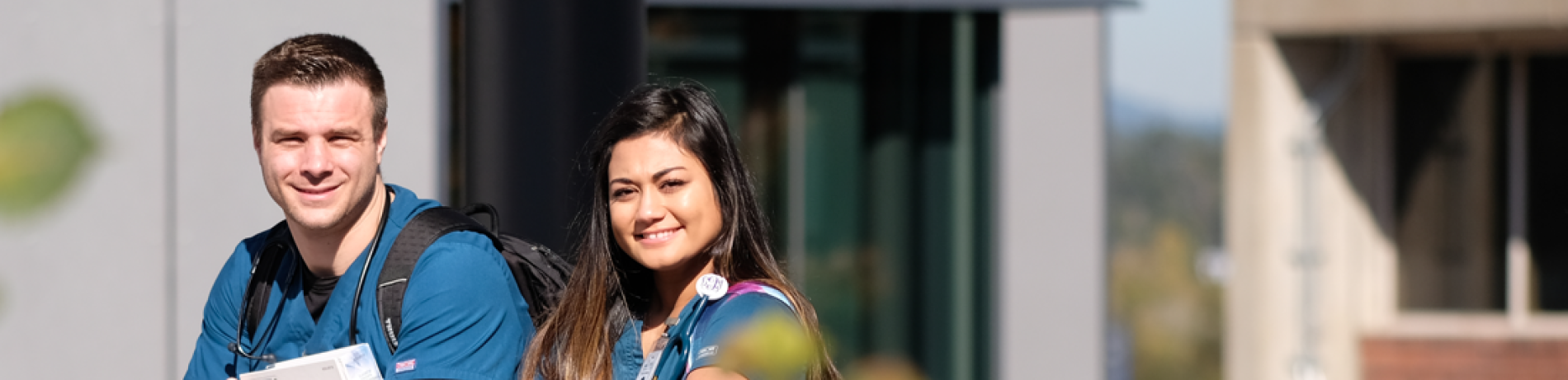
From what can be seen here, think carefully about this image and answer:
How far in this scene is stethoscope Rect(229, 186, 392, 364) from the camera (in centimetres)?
222

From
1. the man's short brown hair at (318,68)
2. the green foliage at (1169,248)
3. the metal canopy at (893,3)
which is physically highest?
the metal canopy at (893,3)

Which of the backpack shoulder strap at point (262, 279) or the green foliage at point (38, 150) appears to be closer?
the backpack shoulder strap at point (262, 279)

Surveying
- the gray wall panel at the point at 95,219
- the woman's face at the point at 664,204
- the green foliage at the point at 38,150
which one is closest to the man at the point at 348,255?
the woman's face at the point at 664,204

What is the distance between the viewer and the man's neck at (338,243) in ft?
7.61

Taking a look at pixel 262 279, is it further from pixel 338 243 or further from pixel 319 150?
pixel 319 150

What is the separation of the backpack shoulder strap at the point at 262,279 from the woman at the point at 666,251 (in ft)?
1.53

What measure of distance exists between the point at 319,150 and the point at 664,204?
1.71 feet

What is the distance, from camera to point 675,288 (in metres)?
2.34

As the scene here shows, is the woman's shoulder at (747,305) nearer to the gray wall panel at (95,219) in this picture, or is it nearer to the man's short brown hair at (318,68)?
the man's short brown hair at (318,68)

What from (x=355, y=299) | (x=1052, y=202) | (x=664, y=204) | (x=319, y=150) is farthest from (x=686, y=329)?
(x=1052, y=202)

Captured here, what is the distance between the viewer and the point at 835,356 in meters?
7.09

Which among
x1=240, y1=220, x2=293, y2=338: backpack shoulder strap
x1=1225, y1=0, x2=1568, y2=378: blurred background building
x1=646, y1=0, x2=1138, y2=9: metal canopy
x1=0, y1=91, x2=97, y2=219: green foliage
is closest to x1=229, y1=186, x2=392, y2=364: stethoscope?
x1=240, y1=220, x2=293, y2=338: backpack shoulder strap

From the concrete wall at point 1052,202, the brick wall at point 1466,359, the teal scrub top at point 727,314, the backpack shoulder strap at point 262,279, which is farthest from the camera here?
the brick wall at point 1466,359

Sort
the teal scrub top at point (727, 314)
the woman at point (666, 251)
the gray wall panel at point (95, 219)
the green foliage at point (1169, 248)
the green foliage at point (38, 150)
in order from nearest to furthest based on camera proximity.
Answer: the teal scrub top at point (727, 314)
the woman at point (666, 251)
the green foliage at point (38, 150)
the gray wall panel at point (95, 219)
the green foliage at point (1169, 248)
